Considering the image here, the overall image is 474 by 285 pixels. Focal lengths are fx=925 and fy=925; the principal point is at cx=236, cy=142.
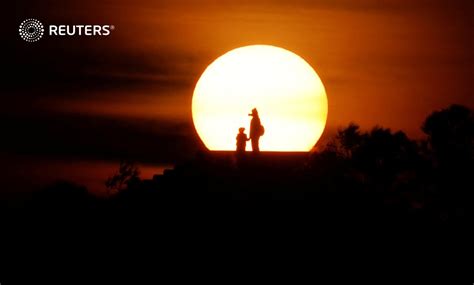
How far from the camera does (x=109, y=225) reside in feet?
104

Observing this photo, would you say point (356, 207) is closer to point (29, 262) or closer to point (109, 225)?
point (109, 225)

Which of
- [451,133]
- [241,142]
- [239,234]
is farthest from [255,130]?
[451,133]

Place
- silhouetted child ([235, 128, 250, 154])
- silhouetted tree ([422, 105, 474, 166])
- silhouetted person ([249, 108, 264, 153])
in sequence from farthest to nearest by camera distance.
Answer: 1. silhouetted tree ([422, 105, 474, 166])
2. silhouetted child ([235, 128, 250, 154])
3. silhouetted person ([249, 108, 264, 153])

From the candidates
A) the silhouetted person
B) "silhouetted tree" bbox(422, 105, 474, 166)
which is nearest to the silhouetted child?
the silhouetted person

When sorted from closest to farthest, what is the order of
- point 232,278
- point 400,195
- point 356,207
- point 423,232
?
point 232,278 → point 356,207 → point 423,232 → point 400,195

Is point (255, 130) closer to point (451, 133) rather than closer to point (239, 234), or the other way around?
point (239, 234)

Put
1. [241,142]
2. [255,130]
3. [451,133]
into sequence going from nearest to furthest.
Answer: [255,130] < [241,142] < [451,133]

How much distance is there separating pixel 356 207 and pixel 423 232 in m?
3.64

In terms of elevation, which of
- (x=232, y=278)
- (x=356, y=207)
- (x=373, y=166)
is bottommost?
(x=232, y=278)

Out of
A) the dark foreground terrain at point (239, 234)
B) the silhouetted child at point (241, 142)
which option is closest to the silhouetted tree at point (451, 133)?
the dark foreground terrain at point (239, 234)

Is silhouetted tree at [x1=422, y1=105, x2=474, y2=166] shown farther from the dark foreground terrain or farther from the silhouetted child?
the silhouetted child

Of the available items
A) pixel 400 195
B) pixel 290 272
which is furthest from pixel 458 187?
pixel 290 272

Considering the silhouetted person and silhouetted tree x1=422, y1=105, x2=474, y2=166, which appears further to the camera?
silhouetted tree x1=422, y1=105, x2=474, y2=166

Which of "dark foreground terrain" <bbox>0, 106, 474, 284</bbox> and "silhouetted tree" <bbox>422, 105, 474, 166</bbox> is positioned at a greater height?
"silhouetted tree" <bbox>422, 105, 474, 166</bbox>
